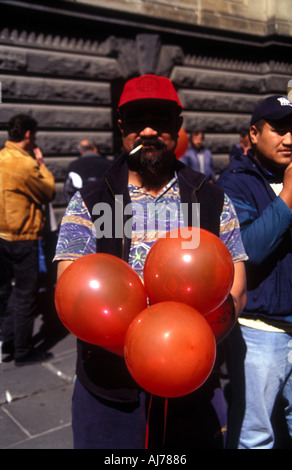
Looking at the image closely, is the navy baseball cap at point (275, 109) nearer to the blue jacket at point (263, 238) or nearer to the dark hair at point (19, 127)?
the blue jacket at point (263, 238)

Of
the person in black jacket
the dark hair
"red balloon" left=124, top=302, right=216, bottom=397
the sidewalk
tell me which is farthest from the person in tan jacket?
"red balloon" left=124, top=302, right=216, bottom=397

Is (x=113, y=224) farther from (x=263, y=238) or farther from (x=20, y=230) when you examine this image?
(x=20, y=230)

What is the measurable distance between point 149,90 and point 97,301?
85 centimetres

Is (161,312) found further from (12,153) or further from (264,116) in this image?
(12,153)

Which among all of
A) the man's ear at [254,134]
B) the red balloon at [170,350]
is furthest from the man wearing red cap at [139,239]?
the man's ear at [254,134]

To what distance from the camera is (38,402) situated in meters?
3.29

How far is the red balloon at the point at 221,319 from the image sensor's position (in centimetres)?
146

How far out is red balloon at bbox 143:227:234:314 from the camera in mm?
1290

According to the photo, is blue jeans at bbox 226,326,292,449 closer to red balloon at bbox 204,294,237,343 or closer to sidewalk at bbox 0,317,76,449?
red balloon at bbox 204,294,237,343

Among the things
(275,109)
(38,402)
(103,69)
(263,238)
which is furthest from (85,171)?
(263,238)

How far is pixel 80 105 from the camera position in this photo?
6.29 m

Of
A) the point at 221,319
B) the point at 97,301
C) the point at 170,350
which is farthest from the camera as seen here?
the point at 221,319

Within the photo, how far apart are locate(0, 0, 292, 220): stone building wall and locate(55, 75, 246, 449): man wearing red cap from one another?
4081mm

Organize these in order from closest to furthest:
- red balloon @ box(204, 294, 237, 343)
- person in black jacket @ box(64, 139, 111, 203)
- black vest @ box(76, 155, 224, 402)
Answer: red balloon @ box(204, 294, 237, 343), black vest @ box(76, 155, 224, 402), person in black jacket @ box(64, 139, 111, 203)
